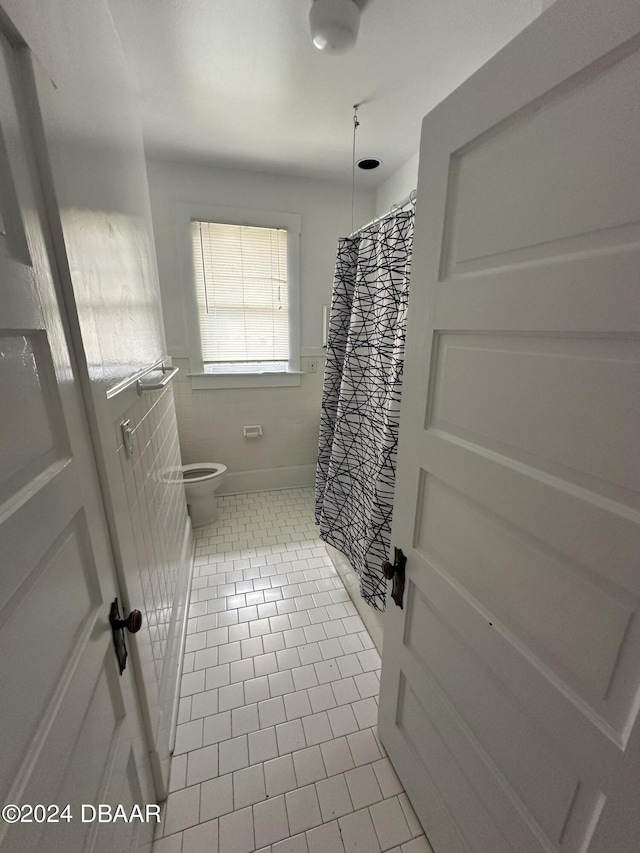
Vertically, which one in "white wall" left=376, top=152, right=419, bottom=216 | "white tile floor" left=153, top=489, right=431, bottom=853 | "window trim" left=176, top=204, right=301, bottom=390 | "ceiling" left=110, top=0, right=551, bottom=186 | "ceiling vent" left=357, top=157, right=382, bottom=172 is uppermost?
"ceiling vent" left=357, top=157, right=382, bottom=172

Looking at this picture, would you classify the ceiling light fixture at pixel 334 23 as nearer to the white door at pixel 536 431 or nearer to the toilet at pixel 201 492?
the white door at pixel 536 431

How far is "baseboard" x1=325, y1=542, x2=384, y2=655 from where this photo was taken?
5.10ft

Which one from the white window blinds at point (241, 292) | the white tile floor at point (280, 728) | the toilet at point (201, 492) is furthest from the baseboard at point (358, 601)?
the white window blinds at point (241, 292)

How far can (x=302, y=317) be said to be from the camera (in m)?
2.79

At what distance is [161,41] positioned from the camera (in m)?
1.32

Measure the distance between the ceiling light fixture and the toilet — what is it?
2.34m

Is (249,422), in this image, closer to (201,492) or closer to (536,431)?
(201,492)

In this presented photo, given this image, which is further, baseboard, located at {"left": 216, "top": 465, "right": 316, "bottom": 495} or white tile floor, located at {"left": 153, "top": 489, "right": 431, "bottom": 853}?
baseboard, located at {"left": 216, "top": 465, "right": 316, "bottom": 495}

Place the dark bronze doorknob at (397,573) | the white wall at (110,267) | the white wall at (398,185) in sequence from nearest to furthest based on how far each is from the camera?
the white wall at (110,267), the dark bronze doorknob at (397,573), the white wall at (398,185)

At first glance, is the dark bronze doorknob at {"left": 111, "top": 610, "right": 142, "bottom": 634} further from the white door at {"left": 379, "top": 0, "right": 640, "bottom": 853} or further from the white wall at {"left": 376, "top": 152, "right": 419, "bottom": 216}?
the white wall at {"left": 376, "top": 152, "right": 419, "bottom": 216}

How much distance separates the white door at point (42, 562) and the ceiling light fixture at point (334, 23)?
3.86 ft

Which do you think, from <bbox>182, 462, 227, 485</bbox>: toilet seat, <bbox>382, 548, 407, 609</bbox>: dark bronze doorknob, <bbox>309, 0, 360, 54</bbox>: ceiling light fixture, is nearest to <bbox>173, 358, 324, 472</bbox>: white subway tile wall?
<bbox>182, 462, 227, 485</bbox>: toilet seat

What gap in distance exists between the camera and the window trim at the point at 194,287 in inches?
95.0

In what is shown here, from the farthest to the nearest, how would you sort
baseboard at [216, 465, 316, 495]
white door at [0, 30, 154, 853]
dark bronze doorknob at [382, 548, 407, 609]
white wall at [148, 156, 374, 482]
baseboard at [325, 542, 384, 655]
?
baseboard at [216, 465, 316, 495] → white wall at [148, 156, 374, 482] → baseboard at [325, 542, 384, 655] → dark bronze doorknob at [382, 548, 407, 609] → white door at [0, 30, 154, 853]
